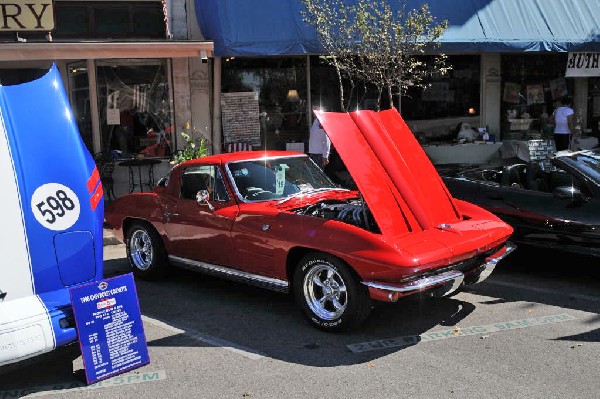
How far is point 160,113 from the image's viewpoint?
41.5ft

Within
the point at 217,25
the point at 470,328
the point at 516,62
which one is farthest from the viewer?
the point at 516,62

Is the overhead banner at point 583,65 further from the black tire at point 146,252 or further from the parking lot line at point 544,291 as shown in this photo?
the black tire at point 146,252

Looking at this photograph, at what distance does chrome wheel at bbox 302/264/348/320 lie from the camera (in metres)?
4.98

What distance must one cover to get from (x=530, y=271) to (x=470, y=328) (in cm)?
229

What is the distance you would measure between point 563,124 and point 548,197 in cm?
852

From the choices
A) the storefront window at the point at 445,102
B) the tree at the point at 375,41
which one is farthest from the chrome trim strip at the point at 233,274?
the storefront window at the point at 445,102

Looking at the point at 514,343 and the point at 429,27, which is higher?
the point at 429,27

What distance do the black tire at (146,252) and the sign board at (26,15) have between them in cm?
444

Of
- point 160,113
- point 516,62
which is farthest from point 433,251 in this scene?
point 516,62

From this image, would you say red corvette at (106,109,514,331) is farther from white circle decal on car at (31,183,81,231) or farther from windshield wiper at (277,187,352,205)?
white circle decal on car at (31,183,81,231)

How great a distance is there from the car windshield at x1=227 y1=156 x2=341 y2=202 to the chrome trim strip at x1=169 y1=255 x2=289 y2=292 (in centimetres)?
73

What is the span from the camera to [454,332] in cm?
509

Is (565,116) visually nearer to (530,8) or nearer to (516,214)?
(530,8)

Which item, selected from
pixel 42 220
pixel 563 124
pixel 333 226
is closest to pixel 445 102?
pixel 563 124
